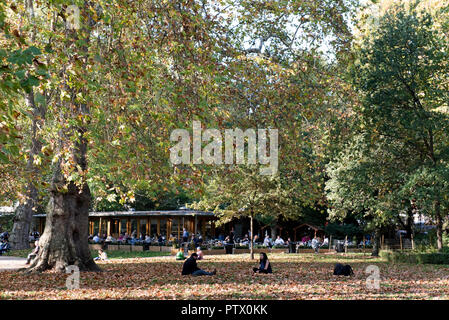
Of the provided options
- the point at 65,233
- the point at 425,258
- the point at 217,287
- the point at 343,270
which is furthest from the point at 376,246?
the point at 65,233

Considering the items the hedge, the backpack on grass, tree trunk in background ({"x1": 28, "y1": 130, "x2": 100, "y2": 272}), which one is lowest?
the hedge

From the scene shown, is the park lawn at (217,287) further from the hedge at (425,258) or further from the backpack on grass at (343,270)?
the hedge at (425,258)

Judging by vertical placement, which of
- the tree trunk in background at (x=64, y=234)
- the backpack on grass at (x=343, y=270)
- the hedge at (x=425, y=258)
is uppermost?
the tree trunk in background at (x=64, y=234)

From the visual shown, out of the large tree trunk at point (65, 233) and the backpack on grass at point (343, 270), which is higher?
the large tree trunk at point (65, 233)

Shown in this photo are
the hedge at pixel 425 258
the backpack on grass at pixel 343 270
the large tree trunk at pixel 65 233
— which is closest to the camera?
the backpack on grass at pixel 343 270

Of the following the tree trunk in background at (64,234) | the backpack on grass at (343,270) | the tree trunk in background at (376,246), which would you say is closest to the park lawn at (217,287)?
the backpack on grass at (343,270)

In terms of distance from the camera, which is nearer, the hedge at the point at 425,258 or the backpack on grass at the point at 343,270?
the backpack on grass at the point at 343,270

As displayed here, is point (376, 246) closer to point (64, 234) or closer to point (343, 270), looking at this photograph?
point (343, 270)

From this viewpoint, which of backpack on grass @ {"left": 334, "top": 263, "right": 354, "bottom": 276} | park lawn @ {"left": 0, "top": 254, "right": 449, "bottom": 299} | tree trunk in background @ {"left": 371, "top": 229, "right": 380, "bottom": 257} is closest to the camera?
park lawn @ {"left": 0, "top": 254, "right": 449, "bottom": 299}

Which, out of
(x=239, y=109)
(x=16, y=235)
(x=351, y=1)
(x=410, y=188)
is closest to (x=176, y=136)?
(x=239, y=109)

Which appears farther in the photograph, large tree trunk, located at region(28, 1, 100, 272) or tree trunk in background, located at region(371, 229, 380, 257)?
tree trunk in background, located at region(371, 229, 380, 257)

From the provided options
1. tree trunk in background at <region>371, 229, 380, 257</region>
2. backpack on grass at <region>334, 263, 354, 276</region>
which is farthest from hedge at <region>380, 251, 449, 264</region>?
backpack on grass at <region>334, 263, 354, 276</region>

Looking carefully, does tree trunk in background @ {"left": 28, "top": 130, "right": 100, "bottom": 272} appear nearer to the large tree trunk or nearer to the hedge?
the large tree trunk
